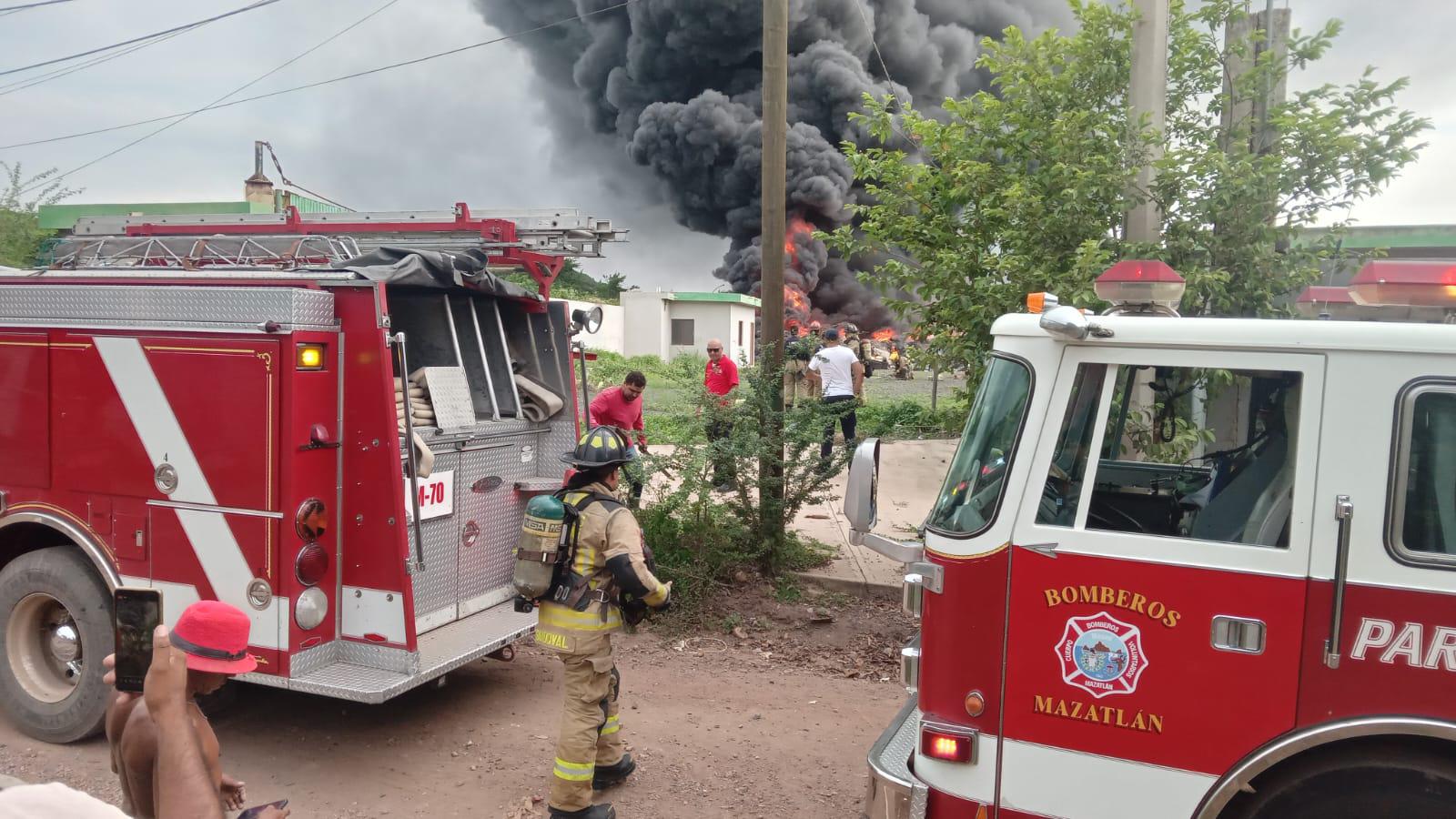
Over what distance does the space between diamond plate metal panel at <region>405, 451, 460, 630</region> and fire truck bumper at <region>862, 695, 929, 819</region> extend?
102 inches

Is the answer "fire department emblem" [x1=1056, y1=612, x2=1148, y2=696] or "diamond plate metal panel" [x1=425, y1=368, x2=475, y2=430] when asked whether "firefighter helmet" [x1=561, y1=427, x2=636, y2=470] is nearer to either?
"diamond plate metal panel" [x1=425, y1=368, x2=475, y2=430]

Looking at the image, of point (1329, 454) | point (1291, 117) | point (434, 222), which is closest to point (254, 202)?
point (434, 222)

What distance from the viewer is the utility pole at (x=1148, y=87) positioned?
5.93 metres

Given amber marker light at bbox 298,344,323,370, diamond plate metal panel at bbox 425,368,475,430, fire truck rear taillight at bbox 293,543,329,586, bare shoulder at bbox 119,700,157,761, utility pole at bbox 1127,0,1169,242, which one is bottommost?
fire truck rear taillight at bbox 293,543,329,586

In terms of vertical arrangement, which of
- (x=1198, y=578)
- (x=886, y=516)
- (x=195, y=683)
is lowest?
(x=886, y=516)

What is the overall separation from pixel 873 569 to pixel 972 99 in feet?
11.7

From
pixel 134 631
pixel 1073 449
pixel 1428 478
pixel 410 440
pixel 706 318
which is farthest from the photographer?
pixel 706 318

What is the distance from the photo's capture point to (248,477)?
4375 millimetres

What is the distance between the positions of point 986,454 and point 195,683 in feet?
7.44

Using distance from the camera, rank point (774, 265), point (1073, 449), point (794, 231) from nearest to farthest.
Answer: point (1073, 449)
point (774, 265)
point (794, 231)

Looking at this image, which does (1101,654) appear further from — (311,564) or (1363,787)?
(311,564)

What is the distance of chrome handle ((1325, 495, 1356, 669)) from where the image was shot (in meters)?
2.57

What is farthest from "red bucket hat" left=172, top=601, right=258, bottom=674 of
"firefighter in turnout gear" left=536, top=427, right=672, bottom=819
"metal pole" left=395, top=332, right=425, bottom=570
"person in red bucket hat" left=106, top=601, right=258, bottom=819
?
"metal pole" left=395, top=332, right=425, bottom=570

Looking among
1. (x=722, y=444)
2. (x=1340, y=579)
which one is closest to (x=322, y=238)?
(x=722, y=444)
